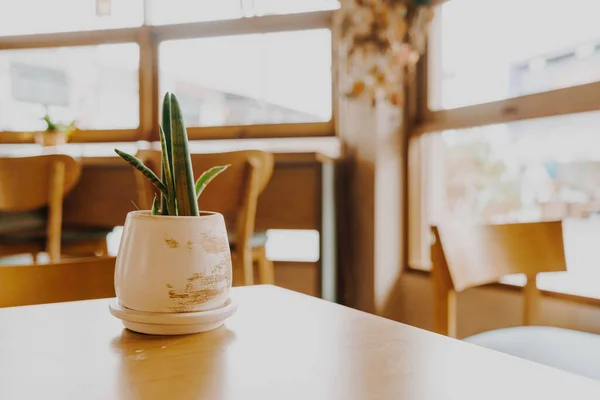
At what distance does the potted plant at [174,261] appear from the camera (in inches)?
24.7

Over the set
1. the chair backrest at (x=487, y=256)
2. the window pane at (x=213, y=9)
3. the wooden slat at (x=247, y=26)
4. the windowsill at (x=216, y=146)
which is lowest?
the chair backrest at (x=487, y=256)

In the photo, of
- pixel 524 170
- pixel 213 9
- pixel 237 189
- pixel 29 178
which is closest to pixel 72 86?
pixel 213 9

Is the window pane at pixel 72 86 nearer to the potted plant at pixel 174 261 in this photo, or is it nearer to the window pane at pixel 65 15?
the window pane at pixel 65 15

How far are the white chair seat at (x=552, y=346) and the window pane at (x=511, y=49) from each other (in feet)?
3.60

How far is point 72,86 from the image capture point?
3.44m

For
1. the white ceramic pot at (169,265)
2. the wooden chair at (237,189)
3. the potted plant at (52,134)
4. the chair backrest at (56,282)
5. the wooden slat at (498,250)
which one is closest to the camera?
the white ceramic pot at (169,265)

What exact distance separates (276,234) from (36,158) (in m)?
1.40

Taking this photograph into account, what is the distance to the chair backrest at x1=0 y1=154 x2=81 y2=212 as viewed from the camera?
2066 millimetres

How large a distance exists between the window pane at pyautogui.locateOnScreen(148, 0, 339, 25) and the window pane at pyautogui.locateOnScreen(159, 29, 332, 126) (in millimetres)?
128

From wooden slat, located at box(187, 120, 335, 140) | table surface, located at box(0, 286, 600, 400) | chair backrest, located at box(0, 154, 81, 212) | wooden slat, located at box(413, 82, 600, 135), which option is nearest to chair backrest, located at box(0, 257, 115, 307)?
table surface, located at box(0, 286, 600, 400)

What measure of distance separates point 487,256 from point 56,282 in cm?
98

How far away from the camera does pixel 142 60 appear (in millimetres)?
3305

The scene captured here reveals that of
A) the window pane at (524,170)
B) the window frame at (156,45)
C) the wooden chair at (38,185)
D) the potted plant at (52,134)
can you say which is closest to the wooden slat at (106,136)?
the window frame at (156,45)

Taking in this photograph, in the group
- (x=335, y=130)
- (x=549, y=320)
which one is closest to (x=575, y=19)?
(x=549, y=320)
